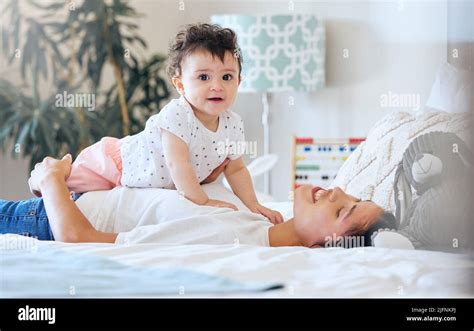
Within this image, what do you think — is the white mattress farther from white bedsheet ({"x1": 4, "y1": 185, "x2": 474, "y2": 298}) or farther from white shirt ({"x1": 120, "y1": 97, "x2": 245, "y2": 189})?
white shirt ({"x1": 120, "y1": 97, "x2": 245, "y2": 189})

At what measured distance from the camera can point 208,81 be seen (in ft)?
4.58

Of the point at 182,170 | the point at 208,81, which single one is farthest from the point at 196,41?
the point at 182,170

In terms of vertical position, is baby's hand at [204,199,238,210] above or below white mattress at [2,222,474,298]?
above

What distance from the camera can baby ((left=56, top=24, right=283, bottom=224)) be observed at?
4.55ft

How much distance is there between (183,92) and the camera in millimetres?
1405

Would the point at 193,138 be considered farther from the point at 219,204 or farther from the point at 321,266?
the point at 321,266

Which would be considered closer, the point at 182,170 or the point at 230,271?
the point at 230,271

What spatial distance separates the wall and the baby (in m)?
0.03

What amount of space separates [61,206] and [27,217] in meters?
0.07

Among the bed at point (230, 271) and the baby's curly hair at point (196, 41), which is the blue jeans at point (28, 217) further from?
the baby's curly hair at point (196, 41)

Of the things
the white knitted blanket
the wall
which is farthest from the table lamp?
the white knitted blanket

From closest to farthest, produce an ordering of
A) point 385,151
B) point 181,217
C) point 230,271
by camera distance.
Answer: point 230,271 < point 181,217 < point 385,151
